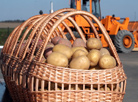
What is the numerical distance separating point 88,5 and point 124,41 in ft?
8.30

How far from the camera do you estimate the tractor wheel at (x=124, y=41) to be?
38.1 ft

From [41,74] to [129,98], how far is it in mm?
2149

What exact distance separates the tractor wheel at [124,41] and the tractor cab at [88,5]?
4.12 ft

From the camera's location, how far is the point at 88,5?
430 inches

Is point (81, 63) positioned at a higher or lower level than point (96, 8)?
higher

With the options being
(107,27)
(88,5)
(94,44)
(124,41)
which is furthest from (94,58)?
(124,41)

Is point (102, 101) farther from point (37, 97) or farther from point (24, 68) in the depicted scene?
point (24, 68)

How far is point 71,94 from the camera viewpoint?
2.19 m

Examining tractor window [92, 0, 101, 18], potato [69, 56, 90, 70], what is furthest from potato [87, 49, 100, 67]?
tractor window [92, 0, 101, 18]

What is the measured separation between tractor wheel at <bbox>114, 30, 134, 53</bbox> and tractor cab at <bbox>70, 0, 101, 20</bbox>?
125 cm

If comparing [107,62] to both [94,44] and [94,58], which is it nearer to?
[94,58]

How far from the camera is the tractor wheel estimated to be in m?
11.6

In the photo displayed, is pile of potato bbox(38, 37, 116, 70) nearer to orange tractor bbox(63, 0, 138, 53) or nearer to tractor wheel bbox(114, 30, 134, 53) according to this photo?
orange tractor bbox(63, 0, 138, 53)

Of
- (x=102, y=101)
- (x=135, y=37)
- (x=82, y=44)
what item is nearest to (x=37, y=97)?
(x=102, y=101)
